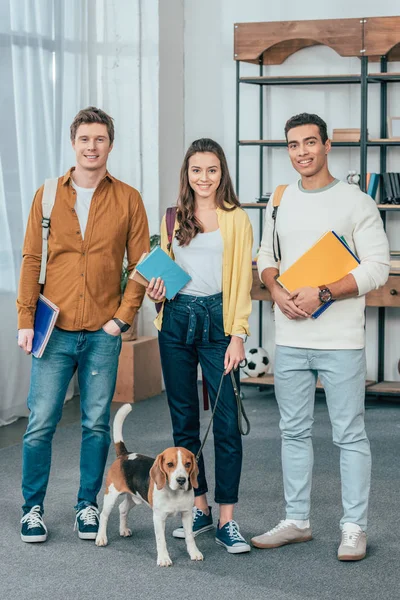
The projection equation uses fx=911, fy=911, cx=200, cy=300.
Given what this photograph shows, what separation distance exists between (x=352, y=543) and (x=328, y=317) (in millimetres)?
755

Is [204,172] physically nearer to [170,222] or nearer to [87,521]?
[170,222]

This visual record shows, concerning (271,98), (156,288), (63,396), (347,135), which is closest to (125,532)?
(63,396)

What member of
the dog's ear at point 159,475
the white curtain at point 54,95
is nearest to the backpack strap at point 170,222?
the dog's ear at point 159,475

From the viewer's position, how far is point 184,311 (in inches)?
120

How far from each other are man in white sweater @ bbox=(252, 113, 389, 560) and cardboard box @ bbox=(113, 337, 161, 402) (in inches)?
106

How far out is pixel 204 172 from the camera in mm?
3006

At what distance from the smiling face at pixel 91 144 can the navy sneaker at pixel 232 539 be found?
131cm

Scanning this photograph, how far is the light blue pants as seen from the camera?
2.95 meters

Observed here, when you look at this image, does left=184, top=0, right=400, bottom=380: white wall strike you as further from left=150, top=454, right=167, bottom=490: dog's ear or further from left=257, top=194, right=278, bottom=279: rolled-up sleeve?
left=150, top=454, right=167, bottom=490: dog's ear

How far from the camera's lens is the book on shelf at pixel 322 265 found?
2883 mm

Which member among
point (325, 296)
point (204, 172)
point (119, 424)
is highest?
point (204, 172)

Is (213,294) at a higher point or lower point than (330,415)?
higher

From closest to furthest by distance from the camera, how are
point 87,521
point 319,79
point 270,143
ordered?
point 87,521, point 319,79, point 270,143

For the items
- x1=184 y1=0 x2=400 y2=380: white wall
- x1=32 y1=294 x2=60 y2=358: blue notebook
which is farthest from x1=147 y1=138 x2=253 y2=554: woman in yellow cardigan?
x1=184 y1=0 x2=400 y2=380: white wall
